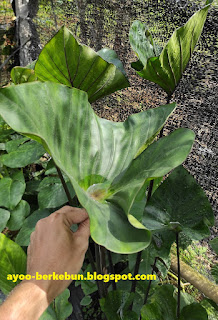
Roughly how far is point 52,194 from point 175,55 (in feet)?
Result: 2.38

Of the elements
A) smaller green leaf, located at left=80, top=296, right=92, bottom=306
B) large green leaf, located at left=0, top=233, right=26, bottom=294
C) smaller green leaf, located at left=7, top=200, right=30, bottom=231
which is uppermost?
large green leaf, located at left=0, top=233, right=26, bottom=294

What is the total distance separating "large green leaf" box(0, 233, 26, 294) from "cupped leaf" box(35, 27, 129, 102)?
1.74 ft

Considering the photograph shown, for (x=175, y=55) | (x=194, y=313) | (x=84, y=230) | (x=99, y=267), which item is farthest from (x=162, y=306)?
(x=175, y=55)

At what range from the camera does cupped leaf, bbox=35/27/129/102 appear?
2.20 feet

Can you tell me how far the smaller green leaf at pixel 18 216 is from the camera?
1332mm

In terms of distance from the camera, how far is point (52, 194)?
3.86 ft

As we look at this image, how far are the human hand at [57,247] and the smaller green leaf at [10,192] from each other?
738mm

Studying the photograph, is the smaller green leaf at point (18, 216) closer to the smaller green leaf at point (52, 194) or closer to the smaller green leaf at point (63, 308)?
the smaller green leaf at point (52, 194)

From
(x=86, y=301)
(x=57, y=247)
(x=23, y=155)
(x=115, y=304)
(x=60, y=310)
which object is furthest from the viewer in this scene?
(x=23, y=155)

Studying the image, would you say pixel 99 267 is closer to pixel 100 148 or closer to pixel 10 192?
pixel 100 148

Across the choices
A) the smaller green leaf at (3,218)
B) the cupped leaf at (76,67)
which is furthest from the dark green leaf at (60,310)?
the cupped leaf at (76,67)

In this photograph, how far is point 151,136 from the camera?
627mm

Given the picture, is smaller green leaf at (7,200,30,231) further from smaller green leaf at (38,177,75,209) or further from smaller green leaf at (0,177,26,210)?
smaller green leaf at (38,177,75,209)

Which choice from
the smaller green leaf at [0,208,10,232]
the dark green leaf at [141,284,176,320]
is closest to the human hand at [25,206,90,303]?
the dark green leaf at [141,284,176,320]
